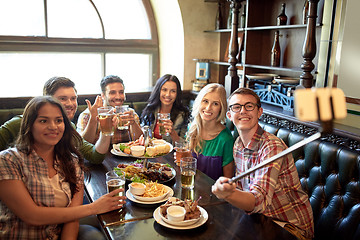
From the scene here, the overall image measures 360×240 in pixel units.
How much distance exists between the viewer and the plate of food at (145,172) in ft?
6.31

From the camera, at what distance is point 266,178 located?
1.63 meters

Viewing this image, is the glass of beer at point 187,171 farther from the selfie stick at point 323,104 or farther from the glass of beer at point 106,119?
the selfie stick at point 323,104

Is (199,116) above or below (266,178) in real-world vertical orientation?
above

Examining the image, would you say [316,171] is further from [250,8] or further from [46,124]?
[250,8]

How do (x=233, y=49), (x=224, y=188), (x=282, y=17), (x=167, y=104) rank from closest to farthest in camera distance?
(x=224, y=188) < (x=167, y=104) < (x=282, y=17) < (x=233, y=49)

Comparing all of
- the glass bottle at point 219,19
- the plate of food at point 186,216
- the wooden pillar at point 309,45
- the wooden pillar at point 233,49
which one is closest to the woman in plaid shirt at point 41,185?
the plate of food at point 186,216

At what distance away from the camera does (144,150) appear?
81.0 inches

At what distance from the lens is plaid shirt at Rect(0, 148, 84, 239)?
1549 millimetres

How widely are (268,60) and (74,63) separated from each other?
2.51 meters

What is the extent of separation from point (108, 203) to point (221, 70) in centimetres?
337

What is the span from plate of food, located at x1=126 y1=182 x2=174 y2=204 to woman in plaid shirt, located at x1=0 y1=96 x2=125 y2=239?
9cm

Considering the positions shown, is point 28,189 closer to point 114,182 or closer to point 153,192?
point 114,182

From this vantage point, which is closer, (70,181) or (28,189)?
(28,189)

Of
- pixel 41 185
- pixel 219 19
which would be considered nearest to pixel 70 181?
pixel 41 185
